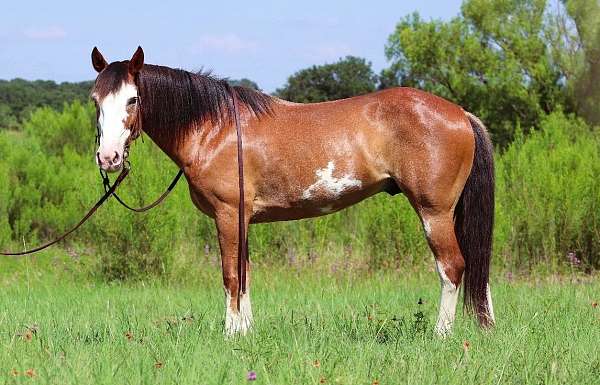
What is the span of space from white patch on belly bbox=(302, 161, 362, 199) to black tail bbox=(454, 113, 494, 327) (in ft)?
2.78

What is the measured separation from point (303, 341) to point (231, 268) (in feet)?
2.50

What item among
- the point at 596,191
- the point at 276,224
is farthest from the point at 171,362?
the point at 596,191

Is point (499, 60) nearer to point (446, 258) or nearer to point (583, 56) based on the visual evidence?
point (583, 56)

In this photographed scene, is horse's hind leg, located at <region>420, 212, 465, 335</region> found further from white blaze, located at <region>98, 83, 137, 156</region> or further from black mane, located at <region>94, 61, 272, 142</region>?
white blaze, located at <region>98, 83, 137, 156</region>

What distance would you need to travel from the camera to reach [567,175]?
10484mm

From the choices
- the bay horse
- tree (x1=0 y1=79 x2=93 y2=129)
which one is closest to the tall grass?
the bay horse

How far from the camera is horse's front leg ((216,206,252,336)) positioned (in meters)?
5.25

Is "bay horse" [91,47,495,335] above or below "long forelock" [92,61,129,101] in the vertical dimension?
below

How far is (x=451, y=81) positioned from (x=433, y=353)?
25141mm

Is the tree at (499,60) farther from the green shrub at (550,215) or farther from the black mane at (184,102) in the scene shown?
the black mane at (184,102)

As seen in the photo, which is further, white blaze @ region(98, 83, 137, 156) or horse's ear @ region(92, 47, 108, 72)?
horse's ear @ region(92, 47, 108, 72)

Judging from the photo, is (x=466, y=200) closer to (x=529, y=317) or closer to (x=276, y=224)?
(x=529, y=317)

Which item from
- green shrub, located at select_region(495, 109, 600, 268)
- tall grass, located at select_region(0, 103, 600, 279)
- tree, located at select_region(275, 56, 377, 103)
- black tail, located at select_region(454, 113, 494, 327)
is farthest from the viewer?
tree, located at select_region(275, 56, 377, 103)

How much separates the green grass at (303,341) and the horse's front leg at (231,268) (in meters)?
0.14
